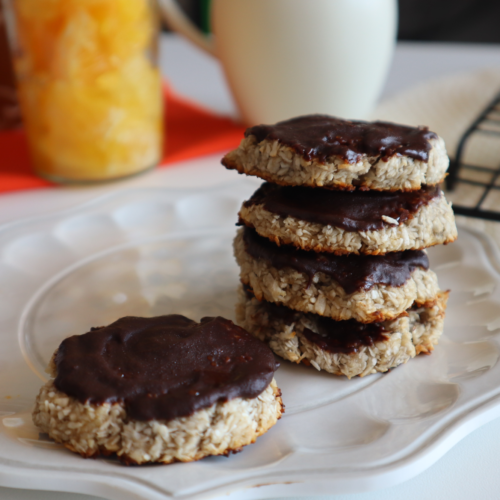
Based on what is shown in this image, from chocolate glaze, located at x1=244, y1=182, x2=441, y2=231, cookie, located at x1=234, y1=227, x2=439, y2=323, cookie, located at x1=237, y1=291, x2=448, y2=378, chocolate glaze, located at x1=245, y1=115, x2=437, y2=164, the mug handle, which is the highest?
chocolate glaze, located at x1=245, y1=115, x2=437, y2=164

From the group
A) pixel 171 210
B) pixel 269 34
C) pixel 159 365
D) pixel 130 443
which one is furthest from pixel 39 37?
pixel 130 443

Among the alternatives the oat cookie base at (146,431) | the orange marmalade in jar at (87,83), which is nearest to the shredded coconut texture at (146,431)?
the oat cookie base at (146,431)

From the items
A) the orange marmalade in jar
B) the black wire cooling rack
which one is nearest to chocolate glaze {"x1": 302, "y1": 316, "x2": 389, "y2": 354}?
the black wire cooling rack

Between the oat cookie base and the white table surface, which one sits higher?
the oat cookie base

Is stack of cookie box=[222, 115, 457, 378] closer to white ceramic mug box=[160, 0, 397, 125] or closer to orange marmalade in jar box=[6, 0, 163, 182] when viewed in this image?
orange marmalade in jar box=[6, 0, 163, 182]

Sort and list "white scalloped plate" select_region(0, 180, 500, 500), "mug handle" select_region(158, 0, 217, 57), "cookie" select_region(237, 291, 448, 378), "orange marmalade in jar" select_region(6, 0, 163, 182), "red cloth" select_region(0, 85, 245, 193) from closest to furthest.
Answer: "white scalloped plate" select_region(0, 180, 500, 500) → "cookie" select_region(237, 291, 448, 378) → "orange marmalade in jar" select_region(6, 0, 163, 182) → "red cloth" select_region(0, 85, 245, 193) → "mug handle" select_region(158, 0, 217, 57)

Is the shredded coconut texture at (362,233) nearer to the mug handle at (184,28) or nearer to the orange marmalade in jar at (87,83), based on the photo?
the orange marmalade in jar at (87,83)

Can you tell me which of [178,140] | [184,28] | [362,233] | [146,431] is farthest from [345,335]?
[184,28]
